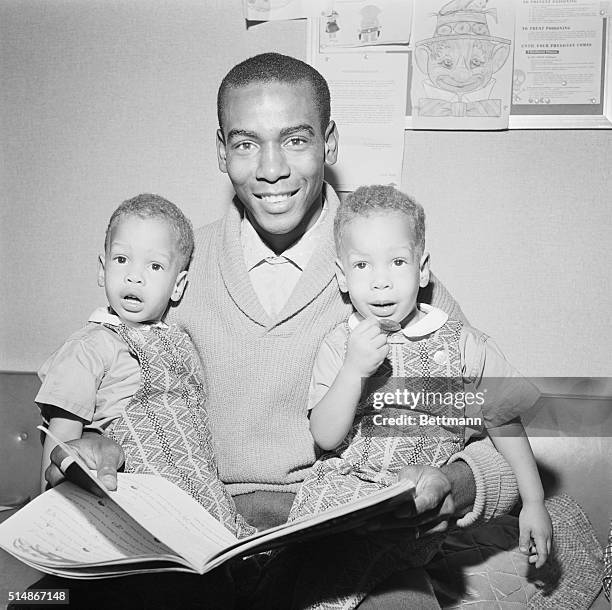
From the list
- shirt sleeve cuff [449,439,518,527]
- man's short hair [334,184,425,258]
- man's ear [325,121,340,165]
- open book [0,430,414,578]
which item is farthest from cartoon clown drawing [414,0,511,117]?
open book [0,430,414,578]

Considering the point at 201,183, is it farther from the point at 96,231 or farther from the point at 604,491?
the point at 604,491

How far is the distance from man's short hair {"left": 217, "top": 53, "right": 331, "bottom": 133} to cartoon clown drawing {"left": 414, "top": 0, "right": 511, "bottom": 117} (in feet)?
0.62

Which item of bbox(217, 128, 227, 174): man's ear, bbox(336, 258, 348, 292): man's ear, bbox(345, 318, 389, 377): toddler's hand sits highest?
bbox(217, 128, 227, 174): man's ear

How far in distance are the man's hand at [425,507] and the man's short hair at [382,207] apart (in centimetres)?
27

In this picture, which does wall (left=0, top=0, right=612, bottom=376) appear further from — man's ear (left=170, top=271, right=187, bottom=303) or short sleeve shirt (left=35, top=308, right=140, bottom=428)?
short sleeve shirt (left=35, top=308, right=140, bottom=428)

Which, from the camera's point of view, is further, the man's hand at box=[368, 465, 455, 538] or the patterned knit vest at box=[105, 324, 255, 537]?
the patterned knit vest at box=[105, 324, 255, 537]

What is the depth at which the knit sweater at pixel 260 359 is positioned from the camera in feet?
3.54

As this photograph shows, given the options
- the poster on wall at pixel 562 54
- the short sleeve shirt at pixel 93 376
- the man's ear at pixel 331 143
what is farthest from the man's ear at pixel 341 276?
the poster on wall at pixel 562 54

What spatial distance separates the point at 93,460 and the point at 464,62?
2.53 feet

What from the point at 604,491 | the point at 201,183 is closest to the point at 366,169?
the point at 201,183

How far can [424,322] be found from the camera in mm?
995

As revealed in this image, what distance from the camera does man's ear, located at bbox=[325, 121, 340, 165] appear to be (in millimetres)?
1107

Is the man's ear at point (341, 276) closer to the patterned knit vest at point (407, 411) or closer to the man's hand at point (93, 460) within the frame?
the patterned knit vest at point (407, 411)

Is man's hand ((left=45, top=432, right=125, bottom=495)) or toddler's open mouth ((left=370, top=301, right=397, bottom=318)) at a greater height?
toddler's open mouth ((left=370, top=301, right=397, bottom=318))
